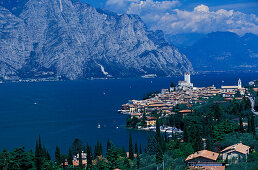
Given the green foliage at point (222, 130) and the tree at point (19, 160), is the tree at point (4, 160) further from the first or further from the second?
the green foliage at point (222, 130)

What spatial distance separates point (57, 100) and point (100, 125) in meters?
39.2

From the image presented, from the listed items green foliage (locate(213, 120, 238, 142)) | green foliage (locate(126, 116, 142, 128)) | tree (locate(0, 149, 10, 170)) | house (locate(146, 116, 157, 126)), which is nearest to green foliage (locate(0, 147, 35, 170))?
tree (locate(0, 149, 10, 170))

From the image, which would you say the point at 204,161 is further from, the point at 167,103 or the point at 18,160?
the point at 167,103

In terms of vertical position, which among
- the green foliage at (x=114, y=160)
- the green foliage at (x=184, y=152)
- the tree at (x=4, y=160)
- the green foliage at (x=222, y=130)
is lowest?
the green foliage at (x=114, y=160)

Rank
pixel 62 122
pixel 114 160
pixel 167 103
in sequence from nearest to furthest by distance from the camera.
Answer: pixel 114 160, pixel 62 122, pixel 167 103

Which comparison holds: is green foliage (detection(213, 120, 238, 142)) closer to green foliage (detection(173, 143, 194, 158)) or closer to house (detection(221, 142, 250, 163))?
green foliage (detection(173, 143, 194, 158))

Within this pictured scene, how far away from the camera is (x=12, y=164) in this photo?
23344 mm

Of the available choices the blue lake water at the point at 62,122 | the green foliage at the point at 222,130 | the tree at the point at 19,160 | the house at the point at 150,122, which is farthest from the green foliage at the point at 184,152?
the house at the point at 150,122

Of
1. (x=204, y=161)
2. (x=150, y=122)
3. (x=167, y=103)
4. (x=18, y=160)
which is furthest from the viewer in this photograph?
(x=167, y=103)

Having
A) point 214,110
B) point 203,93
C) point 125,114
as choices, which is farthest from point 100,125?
point 203,93

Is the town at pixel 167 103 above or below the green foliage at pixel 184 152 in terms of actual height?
above

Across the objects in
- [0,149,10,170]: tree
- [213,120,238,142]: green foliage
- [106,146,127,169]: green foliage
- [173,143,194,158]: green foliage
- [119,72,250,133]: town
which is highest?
[119,72,250,133]: town

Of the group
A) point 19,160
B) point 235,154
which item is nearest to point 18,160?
point 19,160

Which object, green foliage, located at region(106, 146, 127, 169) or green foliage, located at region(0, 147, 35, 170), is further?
green foliage, located at region(106, 146, 127, 169)
